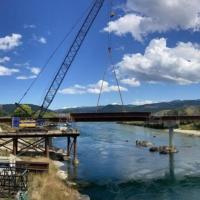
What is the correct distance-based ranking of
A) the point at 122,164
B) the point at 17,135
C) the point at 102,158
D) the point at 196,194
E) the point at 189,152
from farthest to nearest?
the point at 189,152
the point at 102,158
the point at 122,164
the point at 17,135
the point at 196,194

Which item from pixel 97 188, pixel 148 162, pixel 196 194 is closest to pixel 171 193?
pixel 196 194

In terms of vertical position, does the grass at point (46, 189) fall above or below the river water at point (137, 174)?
above

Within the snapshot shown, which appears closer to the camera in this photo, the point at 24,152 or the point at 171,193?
the point at 171,193

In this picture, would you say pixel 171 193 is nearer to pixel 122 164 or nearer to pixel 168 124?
pixel 122 164

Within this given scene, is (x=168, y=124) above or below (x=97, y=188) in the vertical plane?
above

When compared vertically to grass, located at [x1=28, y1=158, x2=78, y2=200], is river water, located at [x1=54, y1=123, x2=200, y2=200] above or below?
below

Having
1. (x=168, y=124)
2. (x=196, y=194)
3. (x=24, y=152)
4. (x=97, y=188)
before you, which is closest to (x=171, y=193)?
(x=196, y=194)

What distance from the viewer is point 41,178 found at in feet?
179

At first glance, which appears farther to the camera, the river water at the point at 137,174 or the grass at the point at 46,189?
the river water at the point at 137,174

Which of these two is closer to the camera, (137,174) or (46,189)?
(46,189)

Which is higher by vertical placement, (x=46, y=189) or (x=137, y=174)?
(x=46, y=189)

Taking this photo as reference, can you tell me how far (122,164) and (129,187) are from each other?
20.6 m

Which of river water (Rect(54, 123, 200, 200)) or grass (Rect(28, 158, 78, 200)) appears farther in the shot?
river water (Rect(54, 123, 200, 200))

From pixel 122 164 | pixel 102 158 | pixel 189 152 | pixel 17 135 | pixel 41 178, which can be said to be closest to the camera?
pixel 41 178
